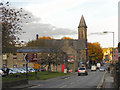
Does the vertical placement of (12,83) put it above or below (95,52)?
below

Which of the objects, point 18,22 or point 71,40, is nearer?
point 18,22

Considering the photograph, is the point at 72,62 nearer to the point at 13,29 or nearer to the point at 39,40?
the point at 39,40

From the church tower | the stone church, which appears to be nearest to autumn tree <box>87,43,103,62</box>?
the stone church

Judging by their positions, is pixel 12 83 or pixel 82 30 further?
pixel 82 30

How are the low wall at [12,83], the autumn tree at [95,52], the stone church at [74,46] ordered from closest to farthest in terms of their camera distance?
the low wall at [12,83]
the stone church at [74,46]
the autumn tree at [95,52]

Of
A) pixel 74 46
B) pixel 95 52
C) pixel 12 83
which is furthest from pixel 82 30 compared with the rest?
pixel 12 83

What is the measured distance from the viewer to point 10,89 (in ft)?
69.9

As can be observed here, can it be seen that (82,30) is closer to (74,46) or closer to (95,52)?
(95,52)

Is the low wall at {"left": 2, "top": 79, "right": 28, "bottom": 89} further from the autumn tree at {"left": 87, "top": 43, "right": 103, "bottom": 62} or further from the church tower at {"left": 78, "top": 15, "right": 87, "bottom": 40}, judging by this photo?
the church tower at {"left": 78, "top": 15, "right": 87, "bottom": 40}

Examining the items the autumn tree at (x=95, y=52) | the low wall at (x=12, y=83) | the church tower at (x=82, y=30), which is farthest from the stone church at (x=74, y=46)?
the low wall at (x=12, y=83)

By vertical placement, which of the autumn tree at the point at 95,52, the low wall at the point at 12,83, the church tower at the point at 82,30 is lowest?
the low wall at the point at 12,83

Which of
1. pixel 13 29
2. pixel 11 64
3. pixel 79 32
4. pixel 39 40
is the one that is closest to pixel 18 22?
pixel 13 29

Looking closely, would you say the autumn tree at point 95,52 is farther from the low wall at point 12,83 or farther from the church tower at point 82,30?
the low wall at point 12,83

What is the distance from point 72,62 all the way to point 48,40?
4326cm
